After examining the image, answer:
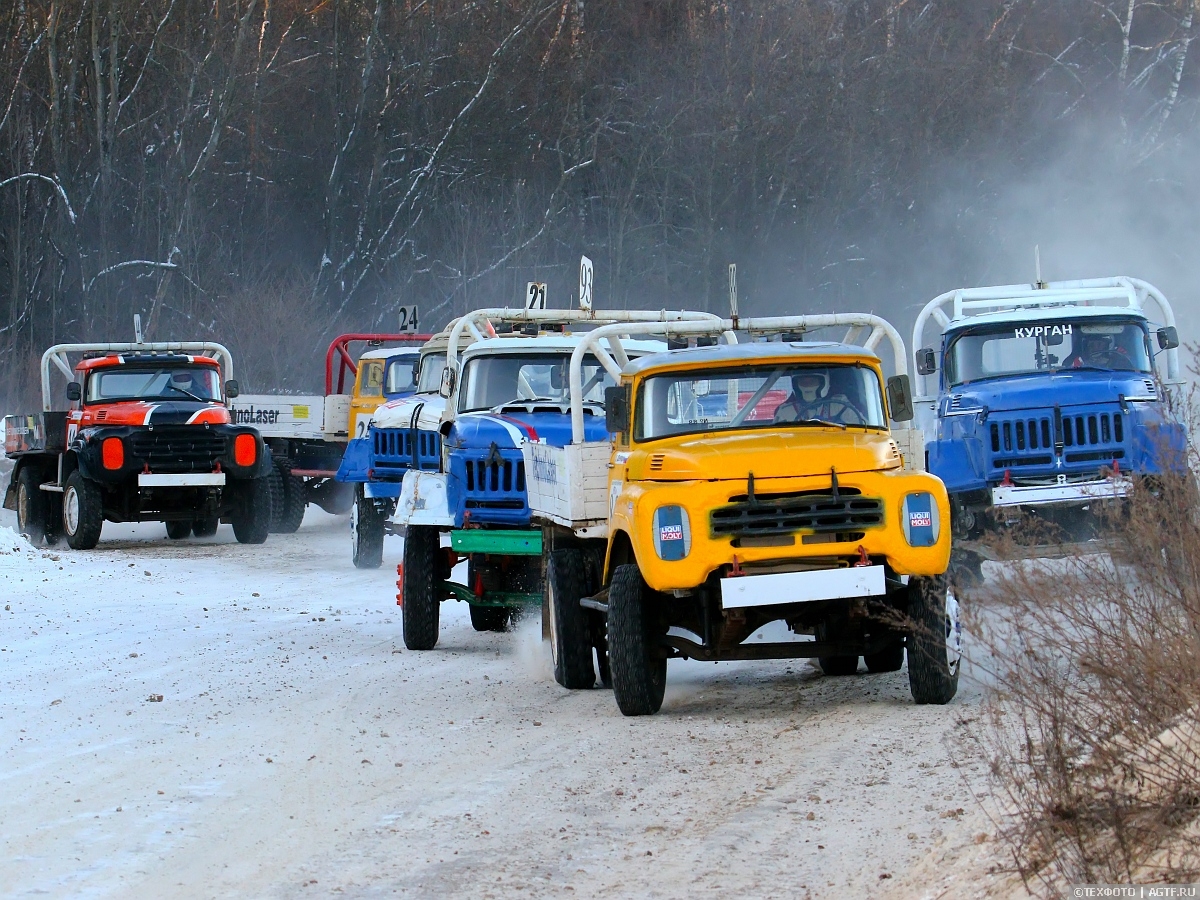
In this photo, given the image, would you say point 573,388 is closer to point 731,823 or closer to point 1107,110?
point 731,823

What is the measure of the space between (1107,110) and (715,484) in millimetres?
47038

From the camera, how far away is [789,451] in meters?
9.28

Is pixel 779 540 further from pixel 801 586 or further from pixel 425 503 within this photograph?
pixel 425 503

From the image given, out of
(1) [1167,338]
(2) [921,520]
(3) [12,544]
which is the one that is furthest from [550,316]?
(3) [12,544]

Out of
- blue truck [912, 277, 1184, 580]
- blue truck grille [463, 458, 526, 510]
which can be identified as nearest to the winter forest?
blue truck [912, 277, 1184, 580]

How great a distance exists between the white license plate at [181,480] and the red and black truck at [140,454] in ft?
0.04

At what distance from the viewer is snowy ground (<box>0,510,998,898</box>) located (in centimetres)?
638

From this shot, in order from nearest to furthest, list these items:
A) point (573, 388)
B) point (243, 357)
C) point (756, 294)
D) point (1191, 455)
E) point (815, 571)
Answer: point (1191, 455)
point (815, 571)
point (573, 388)
point (243, 357)
point (756, 294)

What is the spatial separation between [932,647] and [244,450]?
1494 centimetres

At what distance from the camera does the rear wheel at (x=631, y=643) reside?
925cm

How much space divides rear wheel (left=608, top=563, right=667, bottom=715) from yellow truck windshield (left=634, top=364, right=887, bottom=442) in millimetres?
1105

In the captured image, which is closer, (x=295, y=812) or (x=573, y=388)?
(x=295, y=812)

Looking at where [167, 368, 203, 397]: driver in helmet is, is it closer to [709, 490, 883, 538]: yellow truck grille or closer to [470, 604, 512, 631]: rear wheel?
[470, 604, 512, 631]: rear wheel

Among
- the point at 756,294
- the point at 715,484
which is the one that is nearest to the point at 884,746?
the point at 715,484
